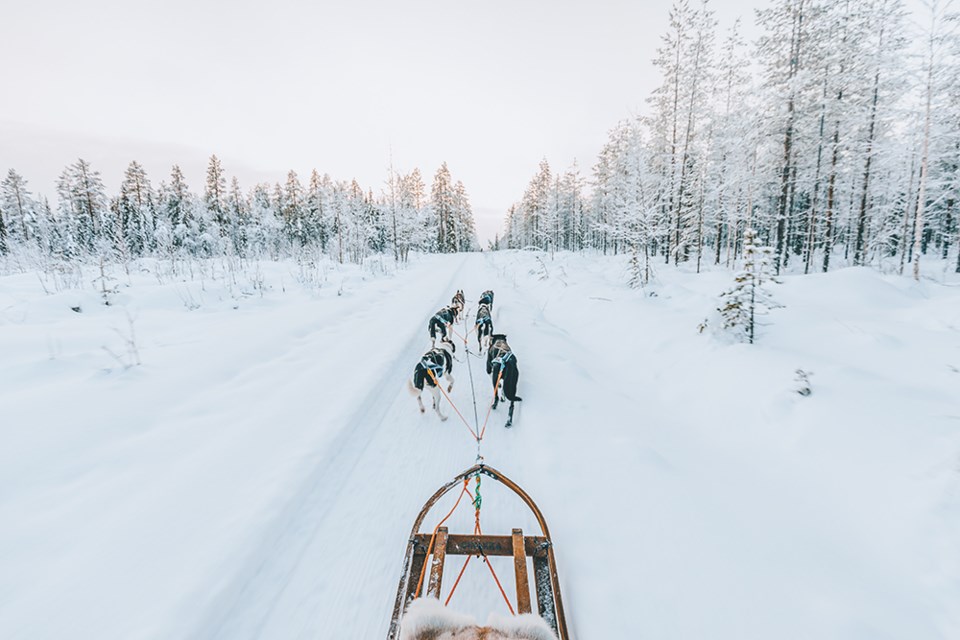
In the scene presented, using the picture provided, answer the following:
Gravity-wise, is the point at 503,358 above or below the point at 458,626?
above

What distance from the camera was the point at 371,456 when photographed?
3.64m

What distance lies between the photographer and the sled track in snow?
207 centimetres

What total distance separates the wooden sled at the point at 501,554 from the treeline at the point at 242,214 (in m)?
24.5

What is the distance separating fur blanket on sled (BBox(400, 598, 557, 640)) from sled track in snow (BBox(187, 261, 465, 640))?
4.66ft

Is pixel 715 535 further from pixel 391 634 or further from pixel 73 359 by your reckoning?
pixel 73 359

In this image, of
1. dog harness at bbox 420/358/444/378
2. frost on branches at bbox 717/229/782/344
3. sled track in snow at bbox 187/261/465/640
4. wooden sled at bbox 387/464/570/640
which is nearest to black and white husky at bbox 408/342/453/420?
dog harness at bbox 420/358/444/378

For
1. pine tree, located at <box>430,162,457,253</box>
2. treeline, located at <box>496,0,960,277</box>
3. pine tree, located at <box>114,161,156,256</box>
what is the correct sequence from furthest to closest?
1. pine tree, located at <box>430,162,457,253</box>
2. pine tree, located at <box>114,161,156,256</box>
3. treeline, located at <box>496,0,960,277</box>

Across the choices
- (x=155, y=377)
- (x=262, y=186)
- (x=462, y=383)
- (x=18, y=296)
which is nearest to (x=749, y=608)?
(x=462, y=383)

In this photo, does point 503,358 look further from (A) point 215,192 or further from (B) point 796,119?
(A) point 215,192

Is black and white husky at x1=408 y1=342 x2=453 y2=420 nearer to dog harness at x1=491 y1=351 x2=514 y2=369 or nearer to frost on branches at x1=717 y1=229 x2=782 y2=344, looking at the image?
dog harness at x1=491 y1=351 x2=514 y2=369

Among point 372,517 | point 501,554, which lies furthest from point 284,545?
point 501,554

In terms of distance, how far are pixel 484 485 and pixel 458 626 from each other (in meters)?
2.01

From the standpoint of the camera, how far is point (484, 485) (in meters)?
3.34

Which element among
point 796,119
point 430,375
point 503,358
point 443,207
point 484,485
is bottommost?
point 484,485
